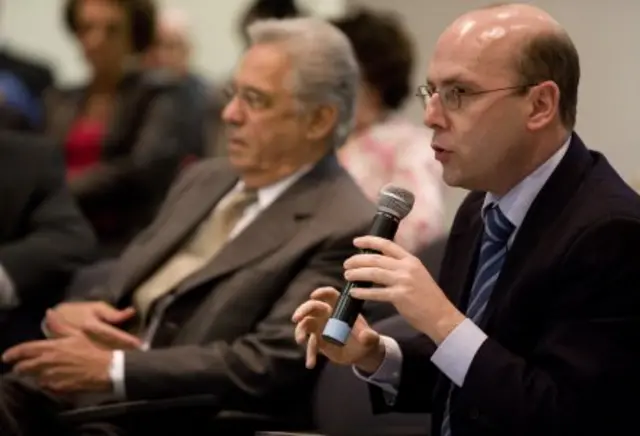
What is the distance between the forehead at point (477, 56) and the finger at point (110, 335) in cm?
108

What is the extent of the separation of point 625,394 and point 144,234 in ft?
4.91

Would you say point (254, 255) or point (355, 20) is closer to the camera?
point (254, 255)

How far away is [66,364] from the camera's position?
8.71 feet

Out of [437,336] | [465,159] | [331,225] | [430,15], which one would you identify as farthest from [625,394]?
[430,15]

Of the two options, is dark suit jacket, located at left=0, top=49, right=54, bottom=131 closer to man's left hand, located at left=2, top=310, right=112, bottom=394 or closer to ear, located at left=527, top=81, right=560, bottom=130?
man's left hand, located at left=2, top=310, right=112, bottom=394

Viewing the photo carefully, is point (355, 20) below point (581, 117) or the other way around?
the other way around

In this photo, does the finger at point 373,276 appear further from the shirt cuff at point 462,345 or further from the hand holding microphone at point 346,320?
the shirt cuff at point 462,345

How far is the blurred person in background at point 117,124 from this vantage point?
4.27 metres

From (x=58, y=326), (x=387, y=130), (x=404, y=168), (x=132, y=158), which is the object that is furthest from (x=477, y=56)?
(x=132, y=158)

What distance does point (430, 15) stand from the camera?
14.7 feet

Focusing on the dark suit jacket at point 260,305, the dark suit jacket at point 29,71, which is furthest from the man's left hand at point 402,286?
the dark suit jacket at point 29,71

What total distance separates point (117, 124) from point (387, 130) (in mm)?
1155

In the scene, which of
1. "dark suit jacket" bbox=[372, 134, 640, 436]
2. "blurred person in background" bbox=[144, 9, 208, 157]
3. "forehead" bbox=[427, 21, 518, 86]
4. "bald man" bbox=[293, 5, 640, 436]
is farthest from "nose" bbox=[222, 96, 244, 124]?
"blurred person in background" bbox=[144, 9, 208, 157]

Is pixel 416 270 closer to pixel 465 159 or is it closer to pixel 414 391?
pixel 465 159
